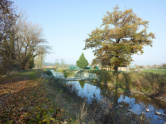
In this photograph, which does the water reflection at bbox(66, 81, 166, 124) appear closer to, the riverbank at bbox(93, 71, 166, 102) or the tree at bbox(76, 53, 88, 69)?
the riverbank at bbox(93, 71, 166, 102)

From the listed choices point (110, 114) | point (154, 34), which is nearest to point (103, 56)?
point (154, 34)

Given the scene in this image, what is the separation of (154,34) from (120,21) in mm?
Answer: 5093

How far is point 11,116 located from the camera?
300 centimetres

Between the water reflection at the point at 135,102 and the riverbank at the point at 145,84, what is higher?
the riverbank at the point at 145,84

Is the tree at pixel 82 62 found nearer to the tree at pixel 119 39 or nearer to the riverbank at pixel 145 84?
the tree at pixel 119 39

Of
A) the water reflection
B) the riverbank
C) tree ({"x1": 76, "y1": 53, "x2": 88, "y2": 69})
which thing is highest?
tree ({"x1": 76, "y1": 53, "x2": 88, "y2": 69})

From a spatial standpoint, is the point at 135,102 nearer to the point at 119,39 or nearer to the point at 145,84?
the point at 145,84

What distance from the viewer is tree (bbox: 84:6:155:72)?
1416 cm

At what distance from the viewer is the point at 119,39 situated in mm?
16328

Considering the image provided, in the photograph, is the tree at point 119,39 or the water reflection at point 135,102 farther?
the tree at point 119,39

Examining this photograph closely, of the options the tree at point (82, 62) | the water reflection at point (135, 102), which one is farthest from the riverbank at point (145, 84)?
the tree at point (82, 62)

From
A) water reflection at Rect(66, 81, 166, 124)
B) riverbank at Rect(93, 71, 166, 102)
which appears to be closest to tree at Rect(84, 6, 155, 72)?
riverbank at Rect(93, 71, 166, 102)

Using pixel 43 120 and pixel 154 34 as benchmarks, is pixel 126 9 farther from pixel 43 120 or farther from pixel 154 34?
pixel 43 120

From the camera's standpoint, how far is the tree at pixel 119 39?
46.5 ft
